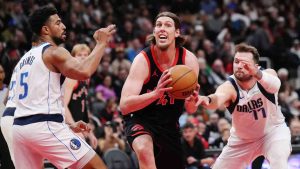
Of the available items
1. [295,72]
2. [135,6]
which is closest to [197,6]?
[135,6]

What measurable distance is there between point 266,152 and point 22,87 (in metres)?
3.21

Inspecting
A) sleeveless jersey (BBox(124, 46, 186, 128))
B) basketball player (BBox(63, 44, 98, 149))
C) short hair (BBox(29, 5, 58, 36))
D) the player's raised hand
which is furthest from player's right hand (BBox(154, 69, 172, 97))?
basketball player (BBox(63, 44, 98, 149))

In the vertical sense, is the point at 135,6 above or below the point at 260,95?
above

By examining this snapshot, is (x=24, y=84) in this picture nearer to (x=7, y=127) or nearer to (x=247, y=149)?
(x=7, y=127)

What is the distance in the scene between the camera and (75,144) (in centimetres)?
745

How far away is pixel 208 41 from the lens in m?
19.3

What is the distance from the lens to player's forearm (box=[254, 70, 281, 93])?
28.3 ft

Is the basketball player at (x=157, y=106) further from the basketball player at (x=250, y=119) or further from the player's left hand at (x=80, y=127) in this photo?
the basketball player at (x=250, y=119)

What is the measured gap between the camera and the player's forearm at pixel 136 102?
310 inches

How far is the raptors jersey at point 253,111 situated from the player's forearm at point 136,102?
1545 mm

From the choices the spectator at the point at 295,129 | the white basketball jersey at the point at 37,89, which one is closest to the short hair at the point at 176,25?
the white basketball jersey at the point at 37,89

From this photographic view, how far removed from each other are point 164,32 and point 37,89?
1.74 metres

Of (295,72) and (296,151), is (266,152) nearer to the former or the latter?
(296,151)

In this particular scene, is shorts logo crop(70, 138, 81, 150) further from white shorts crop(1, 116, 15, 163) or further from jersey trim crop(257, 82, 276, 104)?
jersey trim crop(257, 82, 276, 104)
